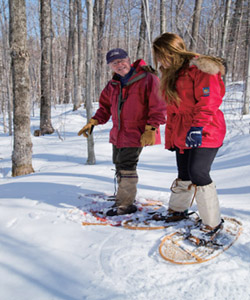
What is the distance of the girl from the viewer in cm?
186

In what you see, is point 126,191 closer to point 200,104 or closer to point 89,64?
point 200,104

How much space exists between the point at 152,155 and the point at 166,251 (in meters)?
4.71

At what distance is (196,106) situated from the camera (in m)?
1.92

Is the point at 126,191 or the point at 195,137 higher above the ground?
the point at 195,137

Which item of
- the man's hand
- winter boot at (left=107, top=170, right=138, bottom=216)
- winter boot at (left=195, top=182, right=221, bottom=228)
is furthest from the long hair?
winter boot at (left=107, top=170, right=138, bottom=216)

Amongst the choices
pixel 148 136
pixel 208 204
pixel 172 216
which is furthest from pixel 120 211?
pixel 208 204

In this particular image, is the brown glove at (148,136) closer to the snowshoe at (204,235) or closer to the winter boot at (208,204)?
the winter boot at (208,204)

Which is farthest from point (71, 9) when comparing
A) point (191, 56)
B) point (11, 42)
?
point (191, 56)

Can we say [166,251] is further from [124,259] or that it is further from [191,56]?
[191,56]

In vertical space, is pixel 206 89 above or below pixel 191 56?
below

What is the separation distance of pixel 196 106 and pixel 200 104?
0.15ft

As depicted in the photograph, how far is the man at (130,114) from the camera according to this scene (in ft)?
8.13

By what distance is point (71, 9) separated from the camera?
52.9 ft

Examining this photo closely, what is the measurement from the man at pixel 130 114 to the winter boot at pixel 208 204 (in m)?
0.67
